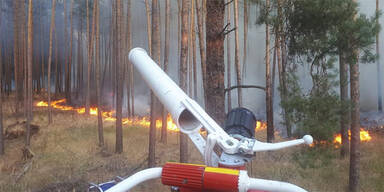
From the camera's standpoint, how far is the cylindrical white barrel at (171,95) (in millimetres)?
1700

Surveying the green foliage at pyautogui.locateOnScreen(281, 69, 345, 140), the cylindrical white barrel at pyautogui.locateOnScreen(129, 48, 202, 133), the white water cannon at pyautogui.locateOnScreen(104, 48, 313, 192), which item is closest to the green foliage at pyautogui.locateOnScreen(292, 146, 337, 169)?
the green foliage at pyautogui.locateOnScreen(281, 69, 345, 140)

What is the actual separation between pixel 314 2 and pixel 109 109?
20901mm

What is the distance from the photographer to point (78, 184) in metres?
7.91

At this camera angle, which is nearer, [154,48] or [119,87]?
[154,48]

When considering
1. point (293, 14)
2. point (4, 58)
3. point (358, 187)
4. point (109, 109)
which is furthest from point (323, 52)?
point (4, 58)

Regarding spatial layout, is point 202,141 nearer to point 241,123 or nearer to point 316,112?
point 241,123

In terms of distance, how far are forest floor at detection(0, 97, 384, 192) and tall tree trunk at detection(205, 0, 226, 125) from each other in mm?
2374

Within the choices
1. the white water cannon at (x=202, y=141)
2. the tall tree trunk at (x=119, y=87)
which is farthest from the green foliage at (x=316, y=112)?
the tall tree trunk at (x=119, y=87)

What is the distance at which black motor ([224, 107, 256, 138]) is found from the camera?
5.96 feet

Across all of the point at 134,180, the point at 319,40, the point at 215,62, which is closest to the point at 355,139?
the point at 319,40

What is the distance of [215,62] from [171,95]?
3045mm

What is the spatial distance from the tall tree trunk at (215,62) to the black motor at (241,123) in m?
2.64

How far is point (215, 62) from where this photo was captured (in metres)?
4.68

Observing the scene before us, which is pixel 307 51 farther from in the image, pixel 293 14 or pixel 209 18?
pixel 209 18
